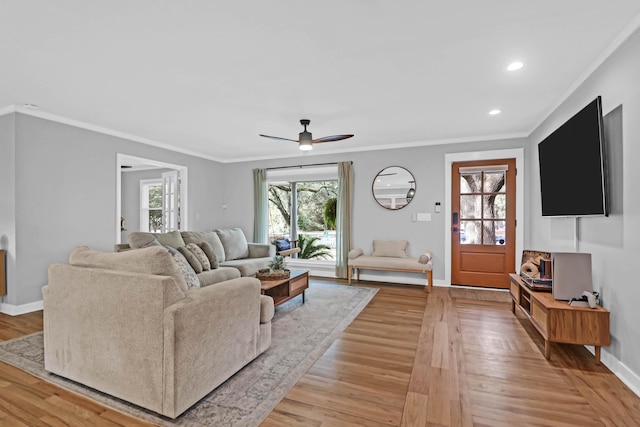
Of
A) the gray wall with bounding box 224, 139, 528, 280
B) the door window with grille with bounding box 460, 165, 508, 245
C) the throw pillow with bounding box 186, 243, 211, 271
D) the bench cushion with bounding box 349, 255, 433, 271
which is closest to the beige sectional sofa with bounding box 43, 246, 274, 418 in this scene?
the throw pillow with bounding box 186, 243, 211, 271

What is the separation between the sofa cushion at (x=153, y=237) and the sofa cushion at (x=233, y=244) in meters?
0.92

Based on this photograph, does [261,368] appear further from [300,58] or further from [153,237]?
[300,58]

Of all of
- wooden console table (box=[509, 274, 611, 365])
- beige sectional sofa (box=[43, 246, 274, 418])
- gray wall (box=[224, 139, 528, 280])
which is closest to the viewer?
beige sectional sofa (box=[43, 246, 274, 418])

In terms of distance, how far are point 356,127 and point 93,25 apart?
316 cm

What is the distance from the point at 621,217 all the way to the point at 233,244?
496cm

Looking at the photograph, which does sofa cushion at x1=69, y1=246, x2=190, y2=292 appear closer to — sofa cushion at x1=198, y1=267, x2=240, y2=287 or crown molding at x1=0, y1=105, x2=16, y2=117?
sofa cushion at x1=198, y1=267, x2=240, y2=287

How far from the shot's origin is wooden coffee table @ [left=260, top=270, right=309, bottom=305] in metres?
3.62

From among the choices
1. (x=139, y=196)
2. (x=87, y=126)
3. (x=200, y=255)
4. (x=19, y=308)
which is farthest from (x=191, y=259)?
(x=139, y=196)

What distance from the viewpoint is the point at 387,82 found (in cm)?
298

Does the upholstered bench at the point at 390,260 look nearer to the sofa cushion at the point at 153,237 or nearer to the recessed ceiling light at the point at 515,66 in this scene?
the sofa cushion at the point at 153,237

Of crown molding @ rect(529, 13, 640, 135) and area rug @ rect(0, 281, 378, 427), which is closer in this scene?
area rug @ rect(0, 281, 378, 427)

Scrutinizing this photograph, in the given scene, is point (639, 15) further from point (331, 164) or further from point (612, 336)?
point (331, 164)

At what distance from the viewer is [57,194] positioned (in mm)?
4031

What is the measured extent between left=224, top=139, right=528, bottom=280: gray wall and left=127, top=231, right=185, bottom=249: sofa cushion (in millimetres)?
2828
